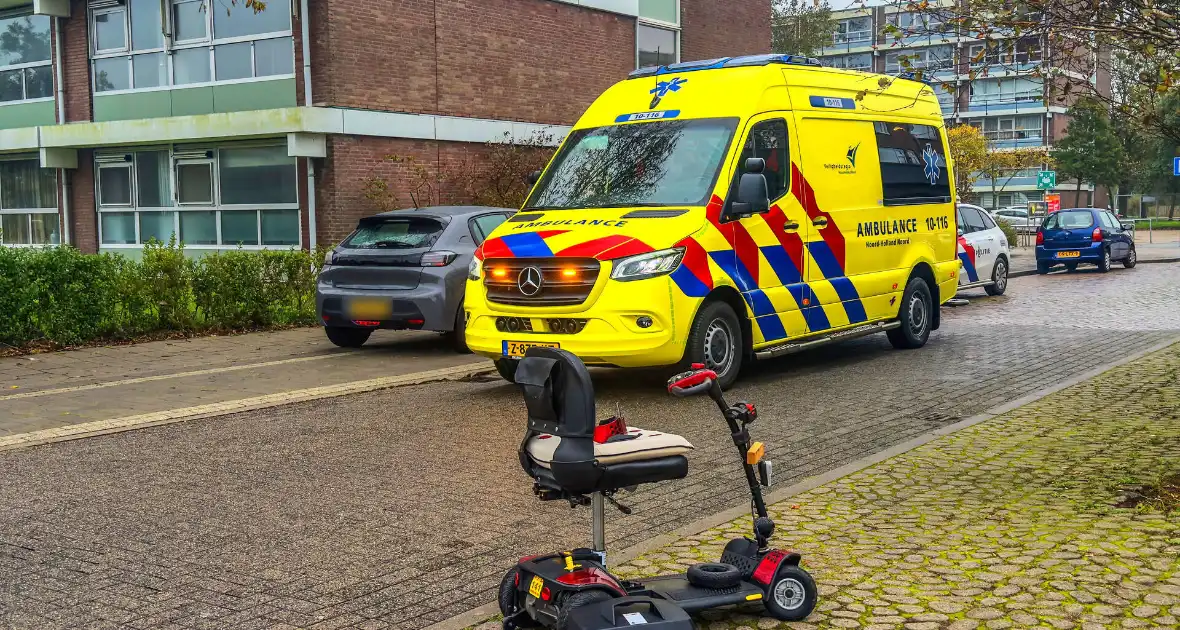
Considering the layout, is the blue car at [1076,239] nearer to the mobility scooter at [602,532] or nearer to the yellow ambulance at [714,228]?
the yellow ambulance at [714,228]

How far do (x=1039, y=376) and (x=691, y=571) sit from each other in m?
7.57

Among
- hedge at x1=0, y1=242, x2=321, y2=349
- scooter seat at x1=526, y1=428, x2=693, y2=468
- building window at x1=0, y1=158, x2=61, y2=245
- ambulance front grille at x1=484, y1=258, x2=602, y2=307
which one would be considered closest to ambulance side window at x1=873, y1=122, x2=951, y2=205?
ambulance front grille at x1=484, y1=258, x2=602, y2=307

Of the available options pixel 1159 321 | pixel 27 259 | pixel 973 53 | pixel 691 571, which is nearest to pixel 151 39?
pixel 27 259

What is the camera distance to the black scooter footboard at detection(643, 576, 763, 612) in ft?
14.3

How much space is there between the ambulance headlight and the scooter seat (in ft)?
16.8

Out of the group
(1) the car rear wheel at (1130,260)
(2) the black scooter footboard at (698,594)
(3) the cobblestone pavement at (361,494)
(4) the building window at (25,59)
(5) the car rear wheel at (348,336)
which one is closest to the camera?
(2) the black scooter footboard at (698,594)

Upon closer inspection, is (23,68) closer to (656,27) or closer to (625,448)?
(656,27)

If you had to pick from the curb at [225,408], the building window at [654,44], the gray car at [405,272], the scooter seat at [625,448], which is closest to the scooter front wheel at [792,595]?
the scooter seat at [625,448]

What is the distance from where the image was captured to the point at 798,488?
676 centimetres

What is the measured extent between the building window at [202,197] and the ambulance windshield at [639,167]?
11.5 metres

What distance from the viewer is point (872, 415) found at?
9.31m

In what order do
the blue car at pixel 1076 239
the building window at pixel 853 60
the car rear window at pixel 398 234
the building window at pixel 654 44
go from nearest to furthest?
the car rear window at pixel 398 234 < the blue car at pixel 1076 239 < the building window at pixel 654 44 < the building window at pixel 853 60

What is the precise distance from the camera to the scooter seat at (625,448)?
418 centimetres

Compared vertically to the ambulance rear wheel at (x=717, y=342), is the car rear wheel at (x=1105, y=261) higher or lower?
lower
